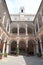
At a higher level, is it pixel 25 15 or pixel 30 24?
pixel 25 15

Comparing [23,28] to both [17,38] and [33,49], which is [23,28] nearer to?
[17,38]

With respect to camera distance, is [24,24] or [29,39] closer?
[29,39]

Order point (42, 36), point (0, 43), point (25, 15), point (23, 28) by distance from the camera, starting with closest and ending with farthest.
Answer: point (0, 43), point (42, 36), point (23, 28), point (25, 15)

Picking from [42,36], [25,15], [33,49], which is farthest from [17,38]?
[25,15]

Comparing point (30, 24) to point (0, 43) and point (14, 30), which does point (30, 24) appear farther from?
point (0, 43)

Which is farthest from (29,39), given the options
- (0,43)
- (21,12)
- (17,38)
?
(21,12)

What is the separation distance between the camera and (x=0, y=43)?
17.8 meters

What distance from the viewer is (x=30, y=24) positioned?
89.7 feet

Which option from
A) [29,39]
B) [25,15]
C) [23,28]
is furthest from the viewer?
[25,15]

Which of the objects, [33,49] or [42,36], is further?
[33,49]

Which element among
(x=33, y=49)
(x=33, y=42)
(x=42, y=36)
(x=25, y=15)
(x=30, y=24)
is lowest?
(x=33, y=49)

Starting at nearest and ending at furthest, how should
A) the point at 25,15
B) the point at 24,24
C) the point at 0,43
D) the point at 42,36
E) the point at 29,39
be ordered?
the point at 0,43 < the point at 42,36 < the point at 29,39 < the point at 24,24 < the point at 25,15

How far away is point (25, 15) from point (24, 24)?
7.43m

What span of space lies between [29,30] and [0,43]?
47.9 ft
